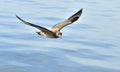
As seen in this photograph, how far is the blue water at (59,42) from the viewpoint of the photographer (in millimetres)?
18984

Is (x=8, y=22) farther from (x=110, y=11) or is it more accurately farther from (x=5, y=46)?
(x=110, y=11)

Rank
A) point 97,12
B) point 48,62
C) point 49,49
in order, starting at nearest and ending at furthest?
point 48,62
point 49,49
point 97,12

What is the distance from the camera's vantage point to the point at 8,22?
990 inches

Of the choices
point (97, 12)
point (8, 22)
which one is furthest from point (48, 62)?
point (97, 12)

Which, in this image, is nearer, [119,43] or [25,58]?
[25,58]

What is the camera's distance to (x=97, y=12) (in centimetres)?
3022

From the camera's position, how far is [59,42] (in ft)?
73.6

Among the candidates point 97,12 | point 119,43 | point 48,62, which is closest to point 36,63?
point 48,62

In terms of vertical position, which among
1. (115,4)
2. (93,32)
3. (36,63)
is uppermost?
(115,4)

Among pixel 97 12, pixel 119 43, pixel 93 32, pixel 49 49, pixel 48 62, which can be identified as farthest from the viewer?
pixel 97 12

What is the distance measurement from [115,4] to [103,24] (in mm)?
7896

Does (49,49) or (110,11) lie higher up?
(110,11)

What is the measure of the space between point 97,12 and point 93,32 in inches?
→ 238

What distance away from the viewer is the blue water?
19.0 metres
